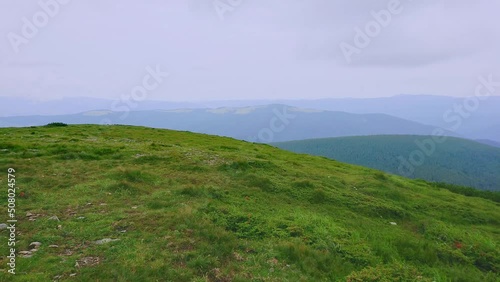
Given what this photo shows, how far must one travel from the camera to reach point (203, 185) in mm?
16328

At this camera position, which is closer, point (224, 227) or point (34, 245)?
point (34, 245)

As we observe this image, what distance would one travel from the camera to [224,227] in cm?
1176

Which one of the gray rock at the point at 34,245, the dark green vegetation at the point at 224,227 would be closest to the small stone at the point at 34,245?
the gray rock at the point at 34,245

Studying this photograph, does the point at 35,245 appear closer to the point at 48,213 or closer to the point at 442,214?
the point at 48,213

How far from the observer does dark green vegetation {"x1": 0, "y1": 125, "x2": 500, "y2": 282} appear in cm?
915

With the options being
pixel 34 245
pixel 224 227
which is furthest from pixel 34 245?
pixel 224 227

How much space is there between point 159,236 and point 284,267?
4.56 m

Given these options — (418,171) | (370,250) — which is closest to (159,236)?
(370,250)

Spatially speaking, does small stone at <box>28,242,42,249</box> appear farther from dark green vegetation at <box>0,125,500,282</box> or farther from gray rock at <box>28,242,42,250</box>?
dark green vegetation at <box>0,125,500,282</box>

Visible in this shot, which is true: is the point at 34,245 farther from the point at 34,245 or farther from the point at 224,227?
the point at 224,227

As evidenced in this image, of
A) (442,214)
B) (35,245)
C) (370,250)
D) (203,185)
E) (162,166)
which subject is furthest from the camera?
(162,166)

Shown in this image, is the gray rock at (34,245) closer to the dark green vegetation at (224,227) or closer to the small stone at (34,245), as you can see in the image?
the small stone at (34,245)

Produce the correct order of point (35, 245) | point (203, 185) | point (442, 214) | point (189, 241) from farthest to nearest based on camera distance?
point (442, 214)
point (203, 185)
point (189, 241)
point (35, 245)

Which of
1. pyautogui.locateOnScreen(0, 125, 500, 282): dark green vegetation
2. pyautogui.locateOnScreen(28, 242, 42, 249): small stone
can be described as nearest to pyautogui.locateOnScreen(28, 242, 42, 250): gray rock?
pyautogui.locateOnScreen(28, 242, 42, 249): small stone
